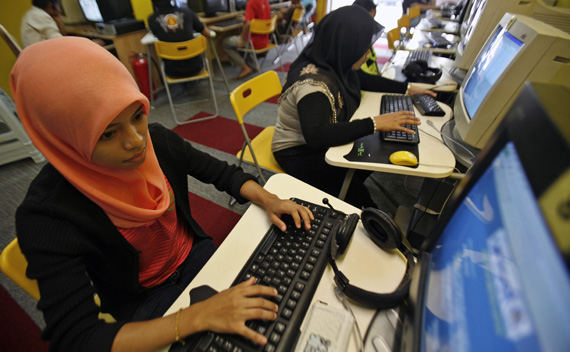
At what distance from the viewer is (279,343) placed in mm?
443

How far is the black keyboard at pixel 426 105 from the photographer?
4.13 ft

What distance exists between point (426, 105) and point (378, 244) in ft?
3.23

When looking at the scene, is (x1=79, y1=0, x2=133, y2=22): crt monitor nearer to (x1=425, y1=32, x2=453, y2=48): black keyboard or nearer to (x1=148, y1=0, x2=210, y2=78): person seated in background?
(x1=148, y1=0, x2=210, y2=78): person seated in background

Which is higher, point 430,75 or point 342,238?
point 342,238

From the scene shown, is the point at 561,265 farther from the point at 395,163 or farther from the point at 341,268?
the point at 395,163

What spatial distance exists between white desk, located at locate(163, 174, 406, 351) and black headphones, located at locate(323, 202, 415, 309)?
20 millimetres

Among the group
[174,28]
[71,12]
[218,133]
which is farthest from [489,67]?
[71,12]

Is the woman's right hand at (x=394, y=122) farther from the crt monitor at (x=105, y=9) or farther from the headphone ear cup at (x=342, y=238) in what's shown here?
the crt monitor at (x=105, y=9)

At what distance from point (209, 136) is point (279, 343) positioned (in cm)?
225

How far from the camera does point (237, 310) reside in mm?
465

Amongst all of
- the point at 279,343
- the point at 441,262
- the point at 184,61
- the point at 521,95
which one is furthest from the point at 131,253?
the point at 184,61

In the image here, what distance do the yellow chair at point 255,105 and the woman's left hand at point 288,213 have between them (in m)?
0.62

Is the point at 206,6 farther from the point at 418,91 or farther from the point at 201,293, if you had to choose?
the point at 201,293

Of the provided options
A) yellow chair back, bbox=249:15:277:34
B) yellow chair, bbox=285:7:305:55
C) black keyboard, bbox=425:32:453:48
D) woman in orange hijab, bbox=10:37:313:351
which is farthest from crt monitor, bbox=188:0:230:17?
woman in orange hijab, bbox=10:37:313:351
